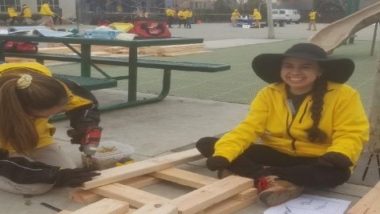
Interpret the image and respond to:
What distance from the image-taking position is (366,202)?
288cm

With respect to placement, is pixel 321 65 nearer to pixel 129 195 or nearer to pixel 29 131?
pixel 129 195

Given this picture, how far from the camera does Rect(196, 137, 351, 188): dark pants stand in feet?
10.0

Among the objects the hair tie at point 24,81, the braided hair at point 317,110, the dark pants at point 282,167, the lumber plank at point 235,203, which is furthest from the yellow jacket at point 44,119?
the braided hair at point 317,110

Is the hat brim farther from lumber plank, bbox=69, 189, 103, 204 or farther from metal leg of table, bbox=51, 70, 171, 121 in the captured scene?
metal leg of table, bbox=51, 70, 171, 121

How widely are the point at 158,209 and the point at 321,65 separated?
52.1 inches

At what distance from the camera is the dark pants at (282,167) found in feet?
10.0

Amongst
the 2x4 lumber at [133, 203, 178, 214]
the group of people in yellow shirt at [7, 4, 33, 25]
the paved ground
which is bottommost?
the group of people in yellow shirt at [7, 4, 33, 25]

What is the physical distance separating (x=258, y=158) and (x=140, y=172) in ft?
2.52

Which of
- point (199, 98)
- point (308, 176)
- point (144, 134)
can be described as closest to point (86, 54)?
point (199, 98)

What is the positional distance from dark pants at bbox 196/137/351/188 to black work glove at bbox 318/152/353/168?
5cm

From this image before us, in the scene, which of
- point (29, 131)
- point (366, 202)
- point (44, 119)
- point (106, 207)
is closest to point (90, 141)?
point (44, 119)

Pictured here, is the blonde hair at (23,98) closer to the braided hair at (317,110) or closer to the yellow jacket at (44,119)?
the yellow jacket at (44,119)

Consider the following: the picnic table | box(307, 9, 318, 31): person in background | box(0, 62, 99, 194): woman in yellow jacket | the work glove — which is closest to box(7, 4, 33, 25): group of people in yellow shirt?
box(307, 9, 318, 31): person in background

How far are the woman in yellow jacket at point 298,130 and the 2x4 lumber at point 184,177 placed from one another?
9cm
